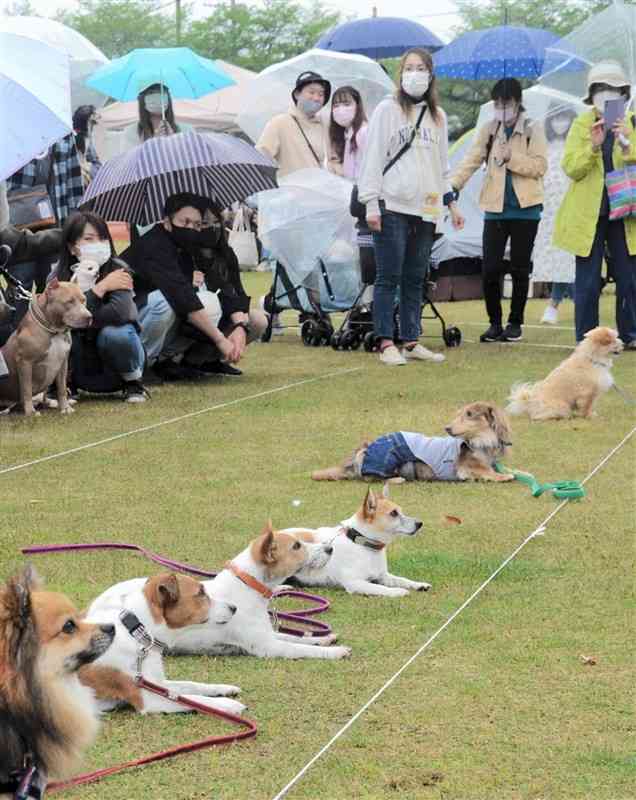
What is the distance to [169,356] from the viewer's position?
1003 cm

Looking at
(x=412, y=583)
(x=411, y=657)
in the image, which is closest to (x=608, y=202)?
(x=412, y=583)

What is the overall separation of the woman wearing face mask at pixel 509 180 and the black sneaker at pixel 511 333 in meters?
0.35

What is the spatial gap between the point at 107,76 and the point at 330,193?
641 centimetres

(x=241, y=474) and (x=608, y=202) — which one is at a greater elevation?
(x=608, y=202)

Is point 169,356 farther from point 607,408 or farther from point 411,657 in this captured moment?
point 411,657

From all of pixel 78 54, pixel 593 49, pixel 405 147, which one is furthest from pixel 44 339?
pixel 78 54

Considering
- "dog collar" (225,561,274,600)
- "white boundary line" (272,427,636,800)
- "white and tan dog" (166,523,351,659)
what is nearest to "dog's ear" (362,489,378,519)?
"white boundary line" (272,427,636,800)

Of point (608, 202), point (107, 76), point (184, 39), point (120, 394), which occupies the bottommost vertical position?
point (120, 394)

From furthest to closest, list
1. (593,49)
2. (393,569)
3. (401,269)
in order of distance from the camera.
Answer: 1. (593,49)
2. (401,269)
3. (393,569)

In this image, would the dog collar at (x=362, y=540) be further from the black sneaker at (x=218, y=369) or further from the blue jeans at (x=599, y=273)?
the blue jeans at (x=599, y=273)

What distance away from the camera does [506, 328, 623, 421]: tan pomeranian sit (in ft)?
27.8

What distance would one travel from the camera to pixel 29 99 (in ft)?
26.7

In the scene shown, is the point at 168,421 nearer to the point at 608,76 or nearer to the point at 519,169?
the point at 519,169

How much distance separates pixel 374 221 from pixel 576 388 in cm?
227
